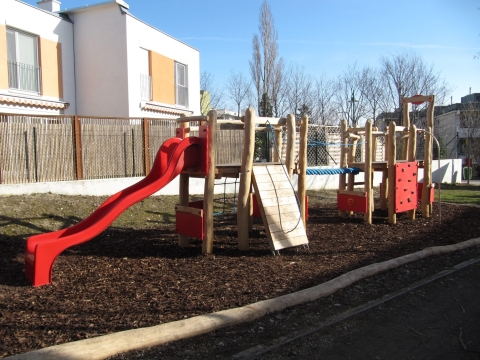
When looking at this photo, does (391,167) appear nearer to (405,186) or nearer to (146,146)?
(405,186)

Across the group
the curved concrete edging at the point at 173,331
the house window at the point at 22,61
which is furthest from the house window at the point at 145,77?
the curved concrete edging at the point at 173,331

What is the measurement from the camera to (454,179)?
23203mm

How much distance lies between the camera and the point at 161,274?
17.9ft

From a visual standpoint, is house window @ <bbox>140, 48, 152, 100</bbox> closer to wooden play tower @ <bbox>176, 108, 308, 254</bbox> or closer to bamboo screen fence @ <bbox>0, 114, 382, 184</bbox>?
bamboo screen fence @ <bbox>0, 114, 382, 184</bbox>

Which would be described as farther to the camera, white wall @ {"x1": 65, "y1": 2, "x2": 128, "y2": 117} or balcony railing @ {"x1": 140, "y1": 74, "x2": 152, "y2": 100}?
balcony railing @ {"x1": 140, "y1": 74, "x2": 152, "y2": 100}

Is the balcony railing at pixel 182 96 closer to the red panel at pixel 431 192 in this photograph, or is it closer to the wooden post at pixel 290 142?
the red panel at pixel 431 192

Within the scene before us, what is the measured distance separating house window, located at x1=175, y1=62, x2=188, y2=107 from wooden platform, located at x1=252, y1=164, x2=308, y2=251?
16.0 meters

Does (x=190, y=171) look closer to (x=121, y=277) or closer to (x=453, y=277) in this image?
(x=121, y=277)

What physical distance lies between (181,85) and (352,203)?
1514 cm

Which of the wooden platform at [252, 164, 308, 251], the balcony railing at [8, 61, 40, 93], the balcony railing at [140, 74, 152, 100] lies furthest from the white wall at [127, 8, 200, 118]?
the wooden platform at [252, 164, 308, 251]

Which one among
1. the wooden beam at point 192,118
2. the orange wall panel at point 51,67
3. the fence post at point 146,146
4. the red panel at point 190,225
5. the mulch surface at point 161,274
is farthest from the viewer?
the orange wall panel at point 51,67

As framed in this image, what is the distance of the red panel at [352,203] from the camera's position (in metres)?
9.05

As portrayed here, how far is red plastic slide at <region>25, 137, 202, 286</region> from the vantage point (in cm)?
496

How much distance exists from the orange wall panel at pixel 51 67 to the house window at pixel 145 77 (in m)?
3.33
